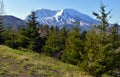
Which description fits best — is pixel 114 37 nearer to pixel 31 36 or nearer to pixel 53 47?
pixel 53 47

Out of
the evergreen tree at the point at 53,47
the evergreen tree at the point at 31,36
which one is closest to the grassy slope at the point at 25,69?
the evergreen tree at the point at 53,47

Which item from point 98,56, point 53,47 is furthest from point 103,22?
point 53,47

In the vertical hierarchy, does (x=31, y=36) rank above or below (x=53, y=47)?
above

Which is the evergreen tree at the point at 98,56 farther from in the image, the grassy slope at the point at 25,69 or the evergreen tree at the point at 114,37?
the evergreen tree at the point at 114,37

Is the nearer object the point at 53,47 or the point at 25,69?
the point at 25,69

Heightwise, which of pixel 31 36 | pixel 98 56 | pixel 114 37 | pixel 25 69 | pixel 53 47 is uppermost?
pixel 114 37

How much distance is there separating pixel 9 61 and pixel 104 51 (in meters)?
9.43

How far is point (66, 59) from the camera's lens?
39.4 meters

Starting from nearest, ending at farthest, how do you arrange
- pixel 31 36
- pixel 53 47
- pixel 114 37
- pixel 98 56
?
pixel 98 56 → pixel 53 47 → pixel 31 36 → pixel 114 37

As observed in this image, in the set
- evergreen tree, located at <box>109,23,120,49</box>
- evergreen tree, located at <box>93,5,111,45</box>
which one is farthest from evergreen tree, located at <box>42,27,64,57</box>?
evergreen tree, located at <box>93,5,111,45</box>

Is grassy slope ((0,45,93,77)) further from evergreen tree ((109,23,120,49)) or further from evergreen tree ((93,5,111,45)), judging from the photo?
evergreen tree ((109,23,120,49))

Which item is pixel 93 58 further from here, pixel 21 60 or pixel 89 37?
pixel 21 60

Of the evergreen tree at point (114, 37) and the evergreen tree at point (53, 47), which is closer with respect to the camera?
the evergreen tree at point (114, 37)

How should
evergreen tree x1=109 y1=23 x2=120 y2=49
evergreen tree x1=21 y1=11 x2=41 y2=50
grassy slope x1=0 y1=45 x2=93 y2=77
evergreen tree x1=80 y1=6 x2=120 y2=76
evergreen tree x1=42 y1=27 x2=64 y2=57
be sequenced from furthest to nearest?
evergreen tree x1=21 y1=11 x2=41 y2=50, evergreen tree x1=42 y1=27 x2=64 y2=57, evergreen tree x1=109 y1=23 x2=120 y2=49, evergreen tree x1=80 y1=6 x2=120 y2=76, grassy slope x1=0 y1=45 x2=93 y2=77
